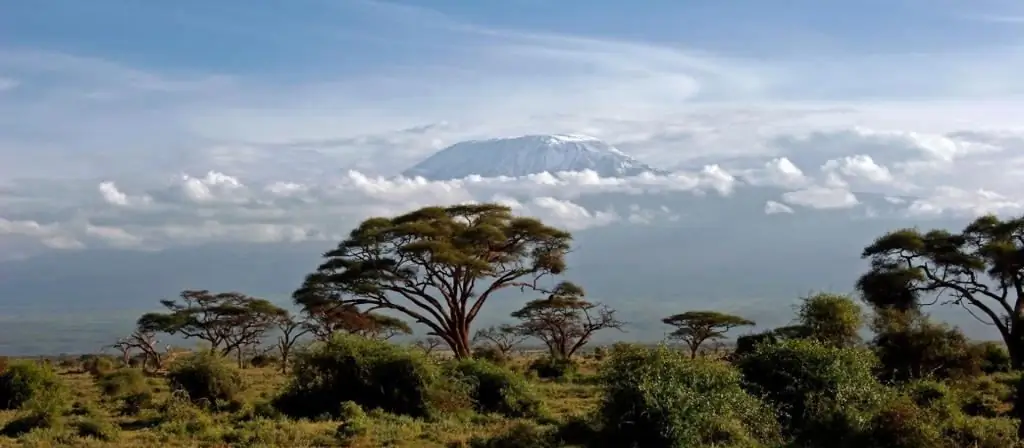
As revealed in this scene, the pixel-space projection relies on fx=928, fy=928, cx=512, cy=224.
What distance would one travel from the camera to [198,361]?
78.9ft

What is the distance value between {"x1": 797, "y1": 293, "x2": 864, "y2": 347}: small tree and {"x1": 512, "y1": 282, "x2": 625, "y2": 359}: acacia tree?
14.5m

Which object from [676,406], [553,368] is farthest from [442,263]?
[676,406]

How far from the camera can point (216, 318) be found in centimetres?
4916

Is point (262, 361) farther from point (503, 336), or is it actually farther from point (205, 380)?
point (205, 380)

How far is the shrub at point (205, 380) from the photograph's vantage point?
77.9 feet

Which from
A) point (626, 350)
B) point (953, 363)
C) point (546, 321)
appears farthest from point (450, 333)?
point (626, 350)

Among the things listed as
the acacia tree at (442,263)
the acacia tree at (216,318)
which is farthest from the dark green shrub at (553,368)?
the acacia tree at (216,318)

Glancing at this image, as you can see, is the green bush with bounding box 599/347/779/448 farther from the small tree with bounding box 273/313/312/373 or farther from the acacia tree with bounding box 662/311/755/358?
the small tree with bounding box 273/313/312/373

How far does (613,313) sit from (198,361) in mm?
26518

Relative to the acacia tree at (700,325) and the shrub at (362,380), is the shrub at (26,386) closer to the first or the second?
the shrub at (362,380)

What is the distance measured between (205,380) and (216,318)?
1043 inches

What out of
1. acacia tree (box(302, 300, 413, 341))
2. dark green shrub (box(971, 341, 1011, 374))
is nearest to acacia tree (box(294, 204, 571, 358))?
acacia tree (box(302, 300, 413, 341))

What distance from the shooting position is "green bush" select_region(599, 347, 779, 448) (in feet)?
46.2

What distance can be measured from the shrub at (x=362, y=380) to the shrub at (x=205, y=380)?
1827 millimetres
